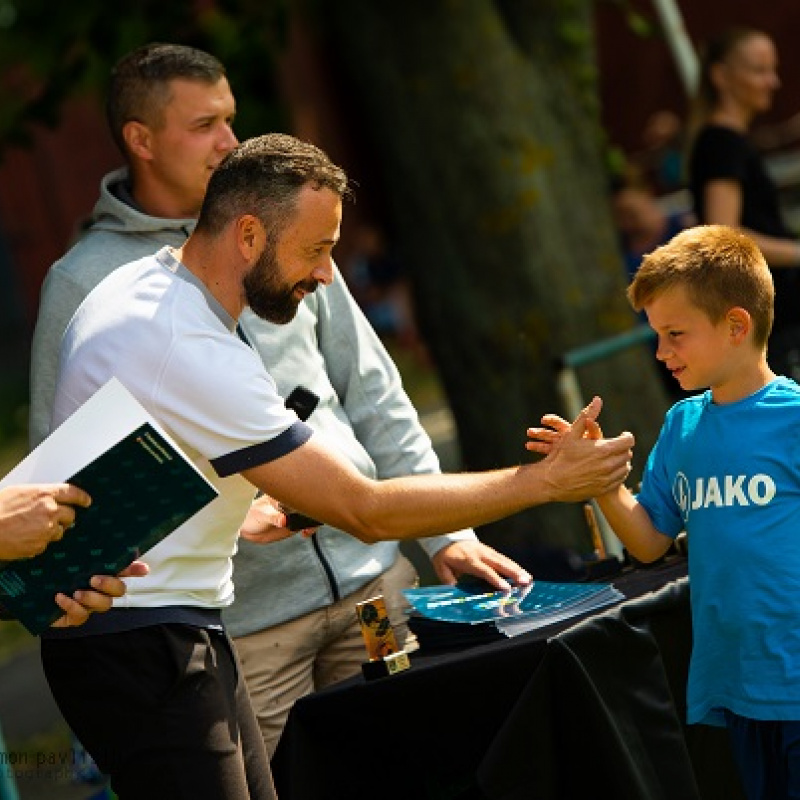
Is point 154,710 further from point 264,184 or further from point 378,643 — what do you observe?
point 264,184

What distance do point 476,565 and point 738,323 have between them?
2.82ft

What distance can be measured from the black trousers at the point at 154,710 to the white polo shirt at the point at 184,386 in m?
0.08

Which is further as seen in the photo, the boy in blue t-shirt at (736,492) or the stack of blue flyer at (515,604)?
the stack of blue flyer at (515,604)

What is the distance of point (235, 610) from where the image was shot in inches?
165

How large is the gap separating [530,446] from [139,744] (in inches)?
38.4

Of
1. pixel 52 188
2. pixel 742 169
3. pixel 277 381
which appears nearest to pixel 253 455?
pixel 277 381

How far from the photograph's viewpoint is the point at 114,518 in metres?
3.17

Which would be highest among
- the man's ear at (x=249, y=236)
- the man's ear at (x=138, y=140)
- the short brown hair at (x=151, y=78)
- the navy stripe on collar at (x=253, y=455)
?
the short brown hair at (x=151, y=78)

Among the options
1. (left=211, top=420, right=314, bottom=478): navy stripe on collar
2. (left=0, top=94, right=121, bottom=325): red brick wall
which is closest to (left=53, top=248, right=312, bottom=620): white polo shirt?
(left=211, top=420, right=314, bottom=478): navy stripe on collar

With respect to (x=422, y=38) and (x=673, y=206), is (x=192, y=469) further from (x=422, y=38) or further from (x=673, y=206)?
(x=673, y=206)

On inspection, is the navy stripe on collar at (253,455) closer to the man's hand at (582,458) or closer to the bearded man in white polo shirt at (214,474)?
the bearded man in white polo shirt at (214,474)

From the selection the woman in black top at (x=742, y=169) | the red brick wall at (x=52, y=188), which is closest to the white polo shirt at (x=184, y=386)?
the woman in black top at (x=742, y=169)

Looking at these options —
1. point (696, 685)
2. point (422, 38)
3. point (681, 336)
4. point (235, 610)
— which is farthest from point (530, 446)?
point (422, 38)

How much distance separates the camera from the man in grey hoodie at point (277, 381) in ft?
13.6
